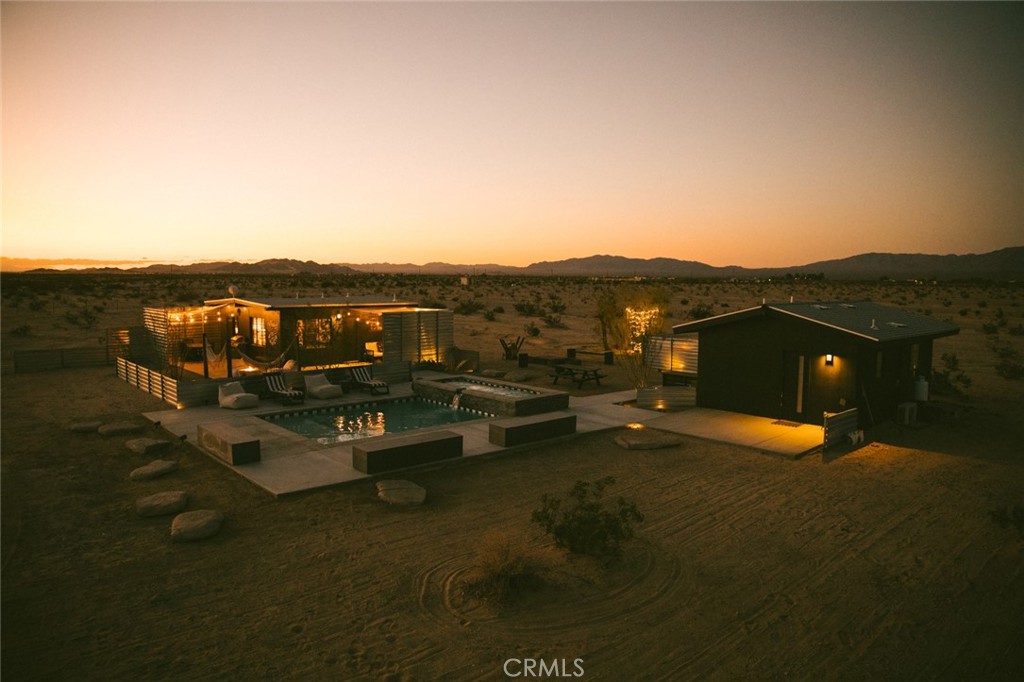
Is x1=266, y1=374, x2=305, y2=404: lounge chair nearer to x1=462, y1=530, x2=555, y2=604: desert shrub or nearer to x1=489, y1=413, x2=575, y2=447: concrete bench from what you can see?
x1=489, y1=413, x2=575, y2=447: concrete bench

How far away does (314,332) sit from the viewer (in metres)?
20.8

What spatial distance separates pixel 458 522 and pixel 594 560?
214cm

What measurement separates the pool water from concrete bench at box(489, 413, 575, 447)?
3.18 metres

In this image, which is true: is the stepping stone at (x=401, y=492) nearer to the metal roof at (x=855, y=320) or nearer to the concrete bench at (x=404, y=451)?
the concrete bench at (x=404, y=451)

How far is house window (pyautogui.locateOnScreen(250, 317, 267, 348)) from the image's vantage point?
21.8 metres

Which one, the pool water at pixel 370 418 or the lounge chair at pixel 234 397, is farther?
the lounge chair at pixel 234 397

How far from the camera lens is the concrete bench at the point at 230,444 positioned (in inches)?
431

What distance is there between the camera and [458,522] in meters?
8.69

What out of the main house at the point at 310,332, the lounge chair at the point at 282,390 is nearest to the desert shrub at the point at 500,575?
the lounge chair at the point at 282,390

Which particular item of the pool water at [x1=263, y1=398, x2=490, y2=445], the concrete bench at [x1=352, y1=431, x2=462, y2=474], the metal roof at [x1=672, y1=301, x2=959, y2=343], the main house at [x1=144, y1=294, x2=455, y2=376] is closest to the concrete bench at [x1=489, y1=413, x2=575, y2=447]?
the concrete bench at [x1=352, y1=431, x2=462, y2=474]

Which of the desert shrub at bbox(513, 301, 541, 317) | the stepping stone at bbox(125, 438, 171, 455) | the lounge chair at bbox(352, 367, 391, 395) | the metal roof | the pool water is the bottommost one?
the pool water

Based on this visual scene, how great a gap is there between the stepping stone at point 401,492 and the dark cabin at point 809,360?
350 inches

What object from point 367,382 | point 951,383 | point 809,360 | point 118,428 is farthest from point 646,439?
point 951,383

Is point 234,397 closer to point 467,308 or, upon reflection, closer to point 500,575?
point 500,575
